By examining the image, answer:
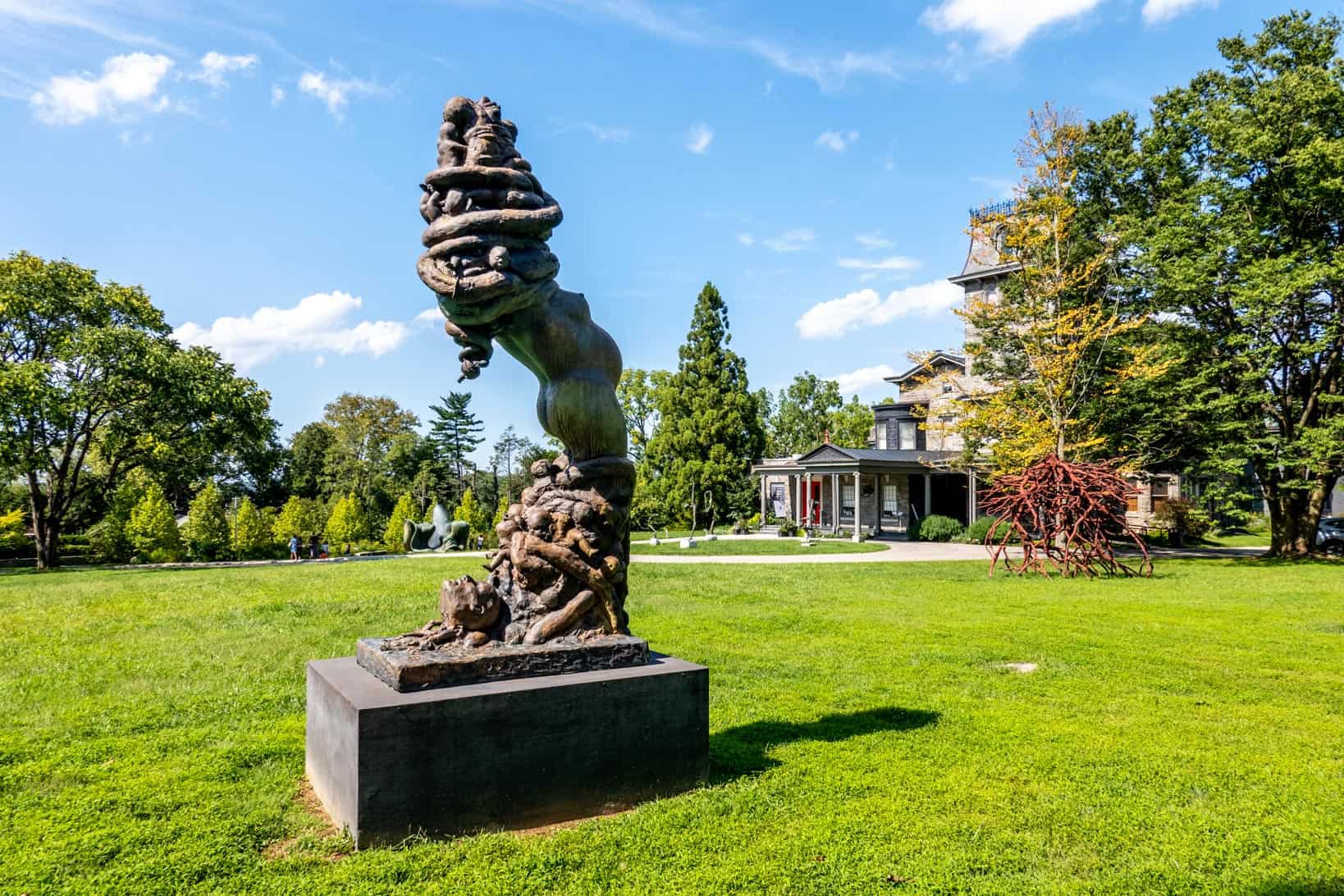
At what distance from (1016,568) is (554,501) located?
A: 14.9 m

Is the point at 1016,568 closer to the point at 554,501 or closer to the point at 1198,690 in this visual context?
the point at 1198,690

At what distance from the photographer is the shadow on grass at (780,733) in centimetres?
473

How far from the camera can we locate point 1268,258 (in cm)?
1897

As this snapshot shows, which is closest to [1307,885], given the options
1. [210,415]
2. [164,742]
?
[164,742]

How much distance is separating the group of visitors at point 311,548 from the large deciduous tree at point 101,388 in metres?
3.68

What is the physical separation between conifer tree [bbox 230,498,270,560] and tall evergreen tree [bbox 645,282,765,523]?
15.4 meters

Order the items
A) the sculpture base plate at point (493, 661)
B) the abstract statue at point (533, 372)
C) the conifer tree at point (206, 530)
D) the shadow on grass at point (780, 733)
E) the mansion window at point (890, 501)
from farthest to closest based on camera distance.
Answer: the mansion window at point (890, 501) → the conifer tree at point (206, 530) → the shadow on grass at point (780, 733) → the abstract statue at point (533, 372) → the sculpture base plate at point (493, 661)

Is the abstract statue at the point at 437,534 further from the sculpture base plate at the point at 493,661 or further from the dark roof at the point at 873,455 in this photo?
the sculpture base plate at the point at 493,661

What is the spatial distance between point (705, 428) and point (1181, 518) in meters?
17.6

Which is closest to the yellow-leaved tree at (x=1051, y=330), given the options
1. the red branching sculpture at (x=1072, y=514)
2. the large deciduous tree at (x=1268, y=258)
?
the large deciduous tree at (x=1268, y=258)

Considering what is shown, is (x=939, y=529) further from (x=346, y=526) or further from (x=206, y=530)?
(x=206, y=530)

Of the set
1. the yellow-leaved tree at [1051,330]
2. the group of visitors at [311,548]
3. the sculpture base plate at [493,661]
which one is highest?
the yellow-leaved tree at [1051,330]

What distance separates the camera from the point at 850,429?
52.3 meters

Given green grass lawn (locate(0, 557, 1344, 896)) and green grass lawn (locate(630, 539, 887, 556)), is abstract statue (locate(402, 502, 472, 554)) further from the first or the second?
green grass lawn (locate(0, 557, 1344, 896))
